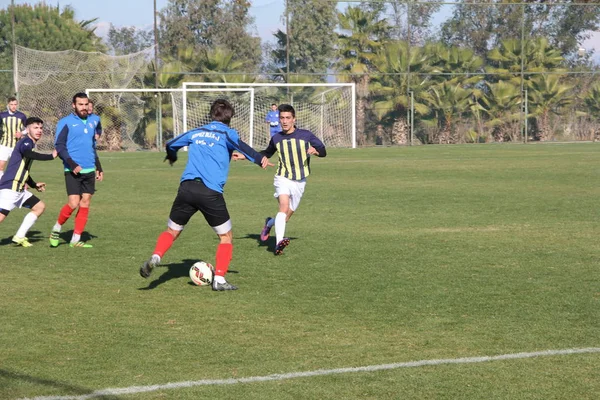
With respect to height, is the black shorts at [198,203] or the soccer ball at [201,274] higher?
the black shorts at [198,203]

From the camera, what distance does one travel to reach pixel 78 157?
12.4m

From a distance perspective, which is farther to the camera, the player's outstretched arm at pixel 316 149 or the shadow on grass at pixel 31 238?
the shadow on grass at pixel 31 238

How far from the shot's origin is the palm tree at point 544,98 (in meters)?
47.0

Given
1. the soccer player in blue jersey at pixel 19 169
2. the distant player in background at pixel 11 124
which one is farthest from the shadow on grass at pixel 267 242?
the distant player in background at pixel 11 124

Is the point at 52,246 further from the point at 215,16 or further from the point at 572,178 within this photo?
the point at 215,16

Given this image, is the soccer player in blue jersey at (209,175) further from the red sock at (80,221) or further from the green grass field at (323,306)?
the red sock at (80,221)

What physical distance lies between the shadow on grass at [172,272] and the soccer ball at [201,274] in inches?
5.6

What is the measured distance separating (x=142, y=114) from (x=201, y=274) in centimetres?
3245

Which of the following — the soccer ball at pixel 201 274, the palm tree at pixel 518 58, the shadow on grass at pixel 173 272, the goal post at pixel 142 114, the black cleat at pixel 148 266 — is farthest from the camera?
the palm tree at pixel 518 58

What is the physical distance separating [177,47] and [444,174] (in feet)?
73.8

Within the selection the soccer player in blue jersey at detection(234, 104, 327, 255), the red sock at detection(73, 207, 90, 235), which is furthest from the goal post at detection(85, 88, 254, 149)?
the soccer player in blue jersey at detection(234, 104, 327, 255)

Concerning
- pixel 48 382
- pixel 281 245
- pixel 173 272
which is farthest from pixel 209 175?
pixel 48 382

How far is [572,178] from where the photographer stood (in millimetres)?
22688

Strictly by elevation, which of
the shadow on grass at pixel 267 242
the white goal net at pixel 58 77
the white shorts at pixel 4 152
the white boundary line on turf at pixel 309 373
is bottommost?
the white boundary line on turf at pixel 309 373
